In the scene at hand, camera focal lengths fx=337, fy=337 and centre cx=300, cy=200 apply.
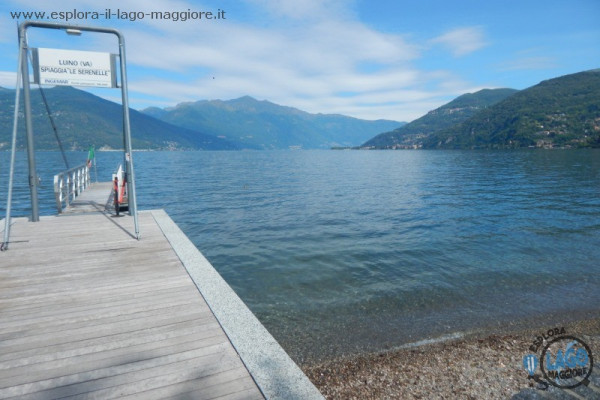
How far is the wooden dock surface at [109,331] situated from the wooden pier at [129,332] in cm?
1

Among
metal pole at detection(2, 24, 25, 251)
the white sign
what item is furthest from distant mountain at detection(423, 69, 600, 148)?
metal pole at detection(2, 24, 25, 251)

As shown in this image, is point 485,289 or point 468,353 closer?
point 468,353

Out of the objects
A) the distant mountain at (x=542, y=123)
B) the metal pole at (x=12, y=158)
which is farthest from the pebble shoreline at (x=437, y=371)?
the distant mountain at (x=542, y=123)

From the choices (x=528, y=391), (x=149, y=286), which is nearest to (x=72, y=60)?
(x=149, y=286)

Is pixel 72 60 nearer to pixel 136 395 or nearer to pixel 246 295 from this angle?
pixel 246 295

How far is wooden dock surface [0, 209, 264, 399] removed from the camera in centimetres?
356

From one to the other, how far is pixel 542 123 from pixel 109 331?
18715 cm

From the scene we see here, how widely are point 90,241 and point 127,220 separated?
254 cm

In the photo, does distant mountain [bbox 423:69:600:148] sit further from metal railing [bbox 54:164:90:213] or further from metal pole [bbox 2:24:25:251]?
metal pole [bbox 2:24:25:251]

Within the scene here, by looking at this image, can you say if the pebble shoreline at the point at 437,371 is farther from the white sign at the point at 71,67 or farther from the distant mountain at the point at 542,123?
the distant mountain at the point at 542,123

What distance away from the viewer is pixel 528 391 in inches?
216

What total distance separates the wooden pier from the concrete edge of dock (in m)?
0.01

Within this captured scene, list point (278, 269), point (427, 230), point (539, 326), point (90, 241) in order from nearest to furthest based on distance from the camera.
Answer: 1. point (539, 326)
2. point (90, 241)
3. point (278, 269)
4. point (427, 230)

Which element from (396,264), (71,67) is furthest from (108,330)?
(396,264)
